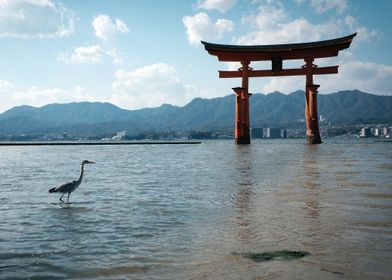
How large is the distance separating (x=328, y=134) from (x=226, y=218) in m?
174

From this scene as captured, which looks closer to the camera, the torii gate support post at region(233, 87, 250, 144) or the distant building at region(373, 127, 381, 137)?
the torii gate support post at region(233, 87, 250, 144)

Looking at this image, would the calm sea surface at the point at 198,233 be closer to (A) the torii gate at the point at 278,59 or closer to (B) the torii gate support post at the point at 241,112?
(A) the torii gate at the point at 278,59

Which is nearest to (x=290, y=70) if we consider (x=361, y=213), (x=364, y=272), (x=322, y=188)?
(x=322, y=188)

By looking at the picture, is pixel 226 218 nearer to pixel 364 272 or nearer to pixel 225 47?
pixel 364 272

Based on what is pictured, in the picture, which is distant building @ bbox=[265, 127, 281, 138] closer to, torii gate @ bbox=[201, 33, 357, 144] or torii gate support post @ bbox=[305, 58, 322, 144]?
torii gate @ bbox=[201, 33, 357, 144]

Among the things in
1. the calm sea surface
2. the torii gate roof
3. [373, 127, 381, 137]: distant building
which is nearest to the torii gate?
the torii gate roof

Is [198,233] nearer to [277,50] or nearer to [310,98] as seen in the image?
[277,50]

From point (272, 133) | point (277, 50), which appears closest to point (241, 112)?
point (277, 50)

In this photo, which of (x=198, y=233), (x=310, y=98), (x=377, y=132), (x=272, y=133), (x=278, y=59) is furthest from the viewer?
(x=272, y=133)

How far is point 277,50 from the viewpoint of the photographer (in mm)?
43688

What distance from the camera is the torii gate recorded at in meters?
43.0

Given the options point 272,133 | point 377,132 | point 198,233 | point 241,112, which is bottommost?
point 198,233

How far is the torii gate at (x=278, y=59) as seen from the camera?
4303 cm

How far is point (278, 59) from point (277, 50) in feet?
4.94
